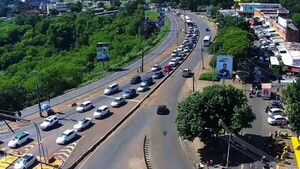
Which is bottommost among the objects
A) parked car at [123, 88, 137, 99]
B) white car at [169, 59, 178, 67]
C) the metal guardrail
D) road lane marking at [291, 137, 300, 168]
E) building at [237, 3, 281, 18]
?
the metal guardrail

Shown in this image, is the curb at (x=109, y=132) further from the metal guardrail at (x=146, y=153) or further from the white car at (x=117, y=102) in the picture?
the metal guardrail at (x=146, y=153)

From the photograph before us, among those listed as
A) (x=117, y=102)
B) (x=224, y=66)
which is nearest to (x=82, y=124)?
(x=117, y=102)

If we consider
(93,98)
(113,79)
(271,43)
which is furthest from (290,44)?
(93,98)

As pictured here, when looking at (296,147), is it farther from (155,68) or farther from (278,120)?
(155,68)

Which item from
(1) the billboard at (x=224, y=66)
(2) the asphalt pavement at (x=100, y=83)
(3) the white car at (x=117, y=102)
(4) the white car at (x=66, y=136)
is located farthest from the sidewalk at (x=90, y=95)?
(1) the billboard at (x=224, y=66)

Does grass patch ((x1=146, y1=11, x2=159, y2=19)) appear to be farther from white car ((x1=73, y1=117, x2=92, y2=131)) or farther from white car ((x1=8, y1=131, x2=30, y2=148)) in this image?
white car ((x1=8, y1=131, x2=30, y2=148))

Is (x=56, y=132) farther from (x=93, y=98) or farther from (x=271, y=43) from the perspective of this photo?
(x=271, y=43)

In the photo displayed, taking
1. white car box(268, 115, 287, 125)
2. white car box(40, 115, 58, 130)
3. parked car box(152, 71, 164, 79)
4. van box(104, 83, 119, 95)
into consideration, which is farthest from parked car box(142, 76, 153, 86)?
white car box(268, 115, 287, 125)
